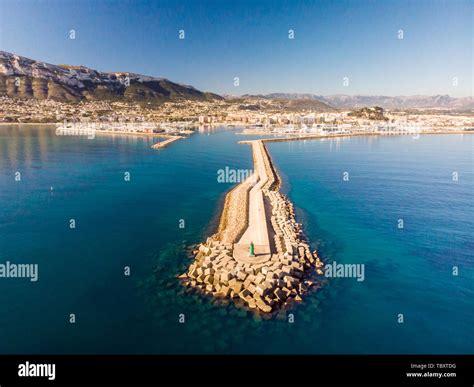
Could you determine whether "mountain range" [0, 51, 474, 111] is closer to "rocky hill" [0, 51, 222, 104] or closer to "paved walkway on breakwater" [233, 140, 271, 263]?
"rocky hill" [0, 51, 222, 104]

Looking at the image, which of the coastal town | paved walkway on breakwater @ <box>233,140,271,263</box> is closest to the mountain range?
the coastal town

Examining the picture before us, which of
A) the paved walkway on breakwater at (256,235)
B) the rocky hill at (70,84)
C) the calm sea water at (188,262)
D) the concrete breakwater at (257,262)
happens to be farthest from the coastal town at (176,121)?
the concrete breakwater at (257,262)

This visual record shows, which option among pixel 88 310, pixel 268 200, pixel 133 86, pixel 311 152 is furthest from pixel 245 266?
pixel 133 86

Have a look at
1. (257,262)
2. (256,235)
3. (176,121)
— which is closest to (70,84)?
(176,121)

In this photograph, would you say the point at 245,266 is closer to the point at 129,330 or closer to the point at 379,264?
the point at 129,330

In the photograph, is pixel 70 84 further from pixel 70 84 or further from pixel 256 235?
pixel 256 235

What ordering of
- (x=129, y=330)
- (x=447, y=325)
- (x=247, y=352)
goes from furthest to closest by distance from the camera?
1. (x=447, y=325)
2. (x=129, y=330)
3. (x=247, y=352)
